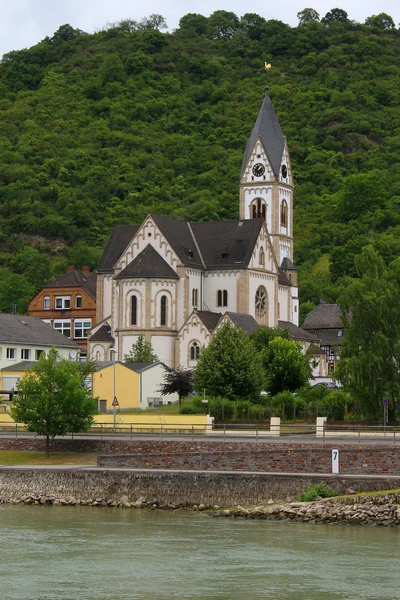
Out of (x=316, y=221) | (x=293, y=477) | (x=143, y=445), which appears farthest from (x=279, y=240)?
(x=293, y=477)

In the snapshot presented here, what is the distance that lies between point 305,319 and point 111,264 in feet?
94.5

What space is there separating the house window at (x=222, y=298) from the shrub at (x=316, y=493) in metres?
59.9

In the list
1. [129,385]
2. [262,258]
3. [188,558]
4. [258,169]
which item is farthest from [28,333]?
[188,558]

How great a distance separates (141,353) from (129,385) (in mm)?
12800

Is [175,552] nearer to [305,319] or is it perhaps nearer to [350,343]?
[350,343]

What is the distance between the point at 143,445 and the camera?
68.6 meters

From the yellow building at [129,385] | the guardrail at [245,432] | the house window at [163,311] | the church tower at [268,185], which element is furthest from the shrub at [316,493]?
the church tower at [268,185]

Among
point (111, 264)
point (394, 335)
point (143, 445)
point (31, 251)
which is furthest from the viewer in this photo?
point (31, 251)

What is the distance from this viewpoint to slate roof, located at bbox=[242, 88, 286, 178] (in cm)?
13388

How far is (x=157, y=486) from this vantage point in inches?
2393

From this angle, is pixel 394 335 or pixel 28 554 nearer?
pixel 28 554

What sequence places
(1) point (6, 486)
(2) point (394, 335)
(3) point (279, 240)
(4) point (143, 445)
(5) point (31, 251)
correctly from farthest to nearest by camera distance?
1. (5) point (31, 251)
2. (3) point (279, 240)
3. (2) point (394, 335)
4. (4) point (143, 445)
5. (1) point (6, 486)

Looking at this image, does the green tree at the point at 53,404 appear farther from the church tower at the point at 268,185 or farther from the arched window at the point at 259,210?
the arched window at the point at 259,210

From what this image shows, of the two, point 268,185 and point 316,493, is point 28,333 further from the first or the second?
point 316,493
